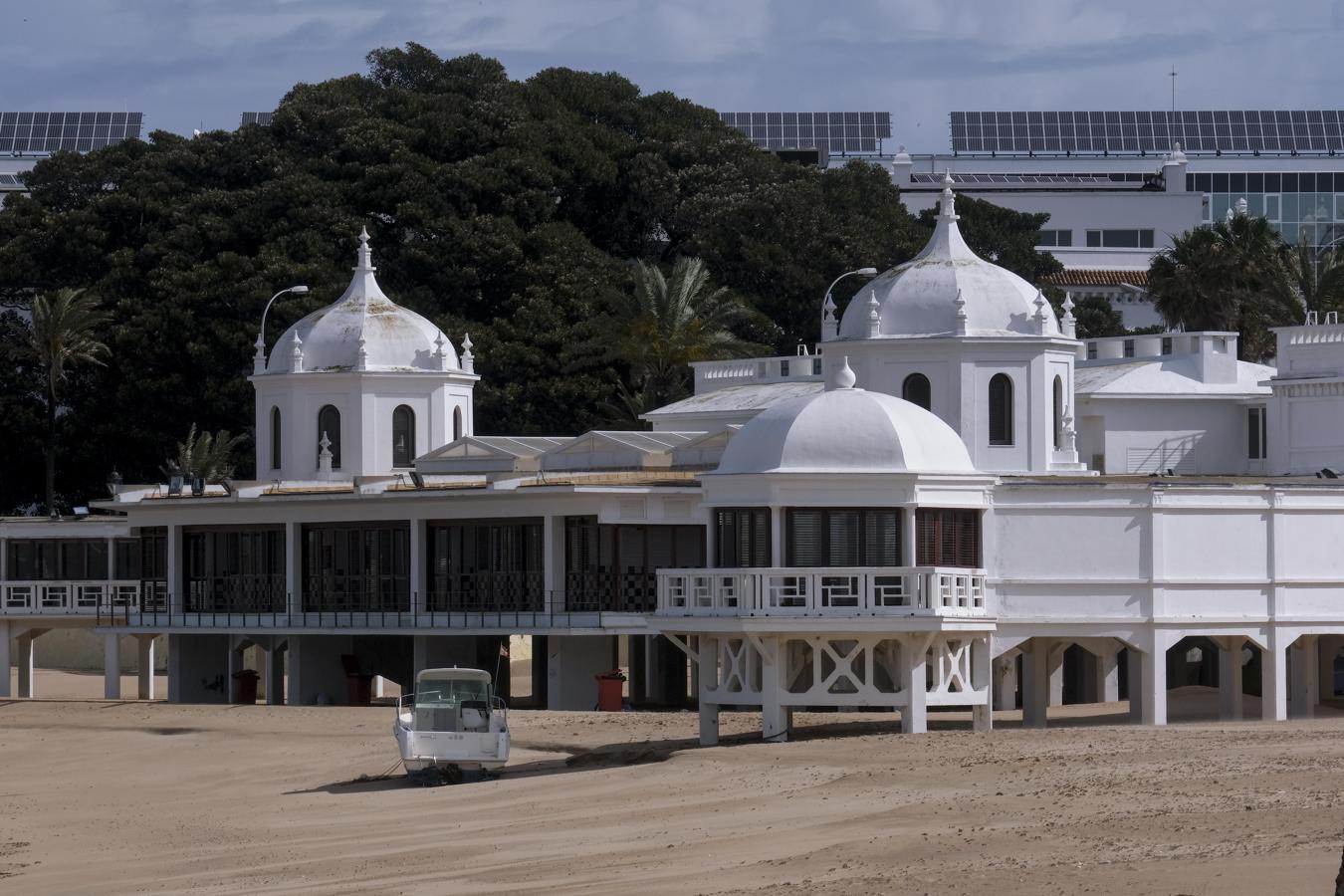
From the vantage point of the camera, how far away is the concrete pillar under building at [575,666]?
52000 mm

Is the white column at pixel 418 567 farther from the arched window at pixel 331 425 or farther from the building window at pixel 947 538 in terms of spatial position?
the building window at pixel 947 538

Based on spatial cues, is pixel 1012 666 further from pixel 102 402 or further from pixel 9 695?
pixel 102 402

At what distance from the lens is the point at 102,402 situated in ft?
285

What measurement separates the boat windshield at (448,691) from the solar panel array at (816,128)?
3256 inches

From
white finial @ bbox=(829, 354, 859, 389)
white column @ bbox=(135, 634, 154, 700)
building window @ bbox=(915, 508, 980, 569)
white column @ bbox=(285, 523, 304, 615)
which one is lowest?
white column @ bbox=(135, 634, 154, 700)

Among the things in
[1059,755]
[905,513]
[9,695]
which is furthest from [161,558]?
[1059,755]

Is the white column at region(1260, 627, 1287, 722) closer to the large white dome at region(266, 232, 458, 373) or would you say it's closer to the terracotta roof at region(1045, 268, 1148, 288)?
the large white dome at region(266, 232, 458, 373)

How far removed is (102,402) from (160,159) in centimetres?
997

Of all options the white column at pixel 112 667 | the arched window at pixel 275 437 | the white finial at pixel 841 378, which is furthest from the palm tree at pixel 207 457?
the white finial at pixel 841 378

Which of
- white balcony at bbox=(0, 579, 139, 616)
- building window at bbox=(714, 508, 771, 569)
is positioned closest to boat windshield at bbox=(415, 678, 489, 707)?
building window at bbox=(714, 508, 771, 569)

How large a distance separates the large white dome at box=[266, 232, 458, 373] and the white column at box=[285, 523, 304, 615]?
8.47m

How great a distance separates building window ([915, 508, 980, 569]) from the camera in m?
39.5

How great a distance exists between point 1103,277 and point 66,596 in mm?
54389

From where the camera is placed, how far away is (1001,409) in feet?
175
